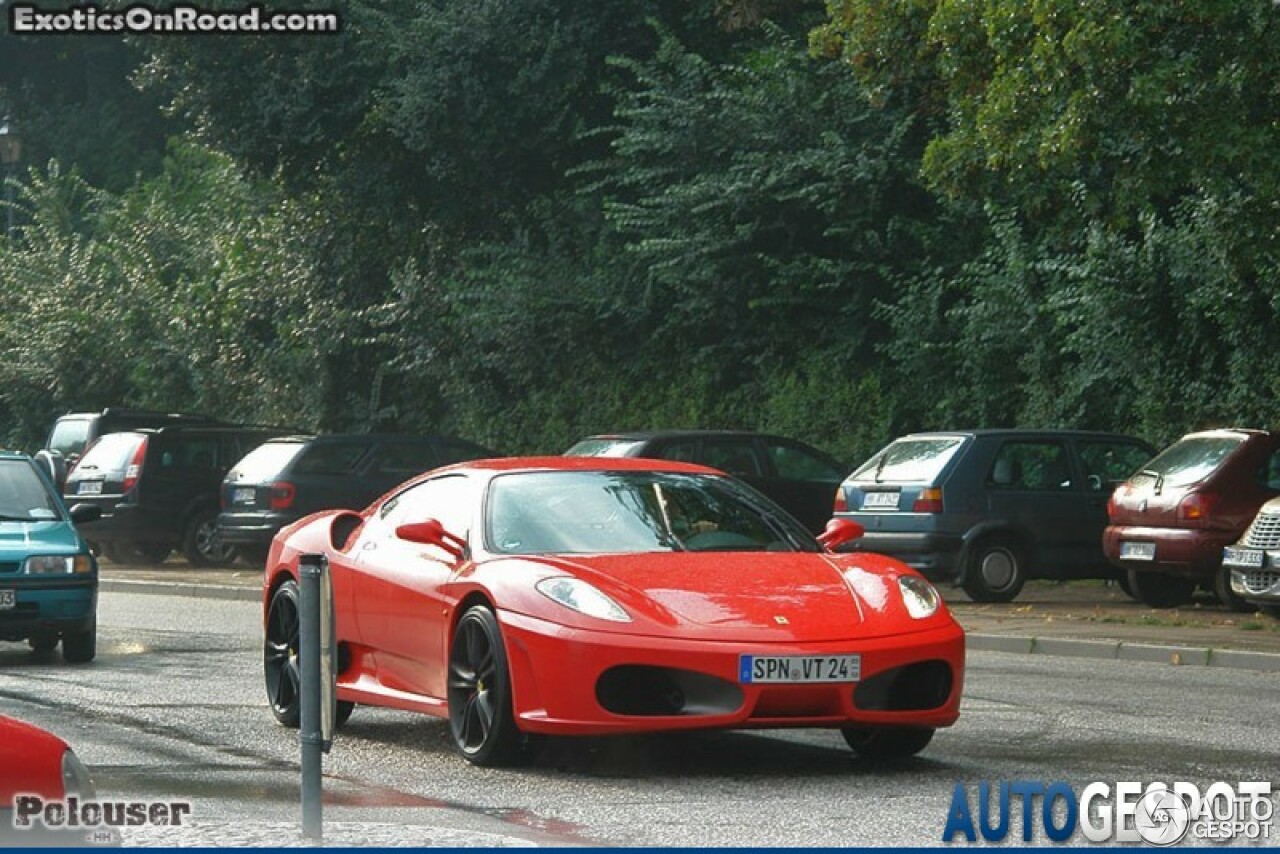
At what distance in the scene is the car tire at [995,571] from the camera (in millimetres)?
23375

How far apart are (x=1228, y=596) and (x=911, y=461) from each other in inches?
126

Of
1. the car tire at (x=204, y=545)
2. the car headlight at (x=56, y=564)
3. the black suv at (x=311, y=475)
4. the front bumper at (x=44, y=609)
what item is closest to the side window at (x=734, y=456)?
the black suv at (x=311, y=475)

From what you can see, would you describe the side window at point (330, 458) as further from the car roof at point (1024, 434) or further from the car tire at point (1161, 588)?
the car tire at point (1161, 588)

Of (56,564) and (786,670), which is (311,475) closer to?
(56,564)

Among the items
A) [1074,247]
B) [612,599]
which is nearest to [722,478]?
[612,599]

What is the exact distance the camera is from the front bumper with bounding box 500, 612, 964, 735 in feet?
35.4

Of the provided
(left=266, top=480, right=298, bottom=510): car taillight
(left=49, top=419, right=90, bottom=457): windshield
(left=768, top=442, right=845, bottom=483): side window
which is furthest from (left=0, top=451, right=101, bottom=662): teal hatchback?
(left=49, top=419, right=90, bottom=457): windshield

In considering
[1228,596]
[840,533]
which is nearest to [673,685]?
[840,533]

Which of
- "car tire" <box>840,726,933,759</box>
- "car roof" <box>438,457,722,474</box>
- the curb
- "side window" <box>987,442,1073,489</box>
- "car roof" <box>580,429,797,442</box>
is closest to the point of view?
"car tire" <box>840,726,933,759</box>

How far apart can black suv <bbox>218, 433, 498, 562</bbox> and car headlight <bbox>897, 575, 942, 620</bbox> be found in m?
18.3

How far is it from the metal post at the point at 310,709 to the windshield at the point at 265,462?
22144 mm

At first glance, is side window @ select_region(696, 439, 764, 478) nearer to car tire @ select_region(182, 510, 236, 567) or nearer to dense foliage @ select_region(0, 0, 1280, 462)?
dense foliage @ select_region(0, 0, 1280, 462)

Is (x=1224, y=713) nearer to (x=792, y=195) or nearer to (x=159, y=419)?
(x=792, y=195)

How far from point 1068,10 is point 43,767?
15162 millimetres
